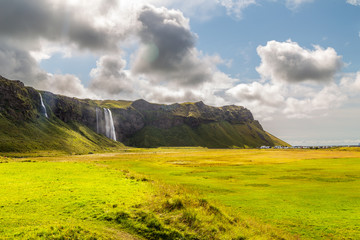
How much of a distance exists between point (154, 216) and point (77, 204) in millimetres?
7034

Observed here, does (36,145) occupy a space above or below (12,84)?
below

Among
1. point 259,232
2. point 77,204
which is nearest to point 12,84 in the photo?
point 77,204

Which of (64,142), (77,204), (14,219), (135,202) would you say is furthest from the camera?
(64,142)

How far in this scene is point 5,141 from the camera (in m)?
130

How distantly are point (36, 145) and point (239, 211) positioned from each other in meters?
153

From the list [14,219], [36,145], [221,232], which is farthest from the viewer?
[36,145]

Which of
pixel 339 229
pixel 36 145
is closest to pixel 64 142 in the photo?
pixel 36 145

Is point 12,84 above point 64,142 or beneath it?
above

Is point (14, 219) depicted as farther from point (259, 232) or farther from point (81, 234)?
point (259, 232)

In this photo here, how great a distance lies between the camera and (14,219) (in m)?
14.6

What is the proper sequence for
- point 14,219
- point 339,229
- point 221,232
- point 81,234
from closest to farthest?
point 81,234
point 14,219
point 221,232
point 339,229

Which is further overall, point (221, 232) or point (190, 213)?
point (190, 213)

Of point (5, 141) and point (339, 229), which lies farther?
point (5, 141)

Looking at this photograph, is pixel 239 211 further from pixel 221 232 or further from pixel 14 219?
pixel 14 219
